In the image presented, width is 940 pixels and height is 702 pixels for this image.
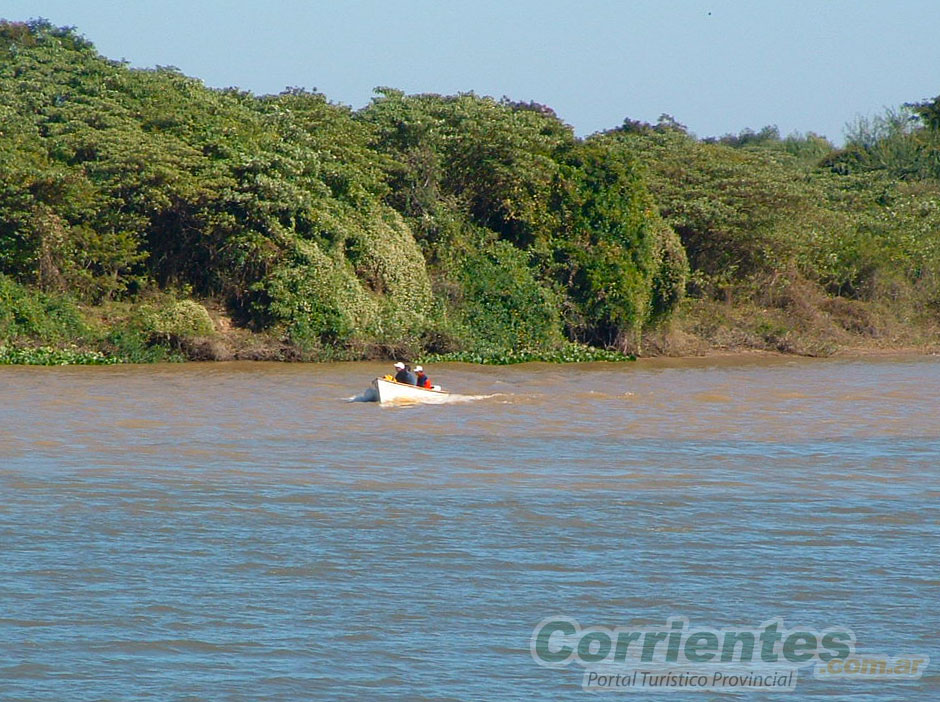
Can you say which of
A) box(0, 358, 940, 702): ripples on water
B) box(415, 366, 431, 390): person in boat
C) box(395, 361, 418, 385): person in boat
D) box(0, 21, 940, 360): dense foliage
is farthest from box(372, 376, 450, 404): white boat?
box(0, 21, 940, 360): dense foliage

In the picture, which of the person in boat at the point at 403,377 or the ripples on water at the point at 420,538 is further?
the person in boat at the point at 403,377

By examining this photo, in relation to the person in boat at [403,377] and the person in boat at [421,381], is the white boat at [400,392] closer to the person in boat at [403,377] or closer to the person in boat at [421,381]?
the person in boat at [421,381]

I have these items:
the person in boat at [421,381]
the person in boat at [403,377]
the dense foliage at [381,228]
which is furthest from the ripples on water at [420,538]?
the dense foliage at [381,228]

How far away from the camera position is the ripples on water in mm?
9742

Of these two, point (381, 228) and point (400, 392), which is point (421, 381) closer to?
point (400, 392)

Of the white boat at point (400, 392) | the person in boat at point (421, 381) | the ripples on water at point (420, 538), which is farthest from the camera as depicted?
the person in boat at point (421, 381)

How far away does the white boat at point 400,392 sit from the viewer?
24.5 m

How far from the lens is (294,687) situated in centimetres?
923

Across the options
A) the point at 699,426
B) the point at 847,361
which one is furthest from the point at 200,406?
the point at 847,361

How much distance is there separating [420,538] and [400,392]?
11.3 meters

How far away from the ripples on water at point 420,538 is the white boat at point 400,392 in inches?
23.4

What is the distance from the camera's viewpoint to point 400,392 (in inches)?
975

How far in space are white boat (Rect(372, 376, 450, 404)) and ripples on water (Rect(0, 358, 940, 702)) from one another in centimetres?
60

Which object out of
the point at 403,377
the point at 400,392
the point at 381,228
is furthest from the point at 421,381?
the point at 381,228
